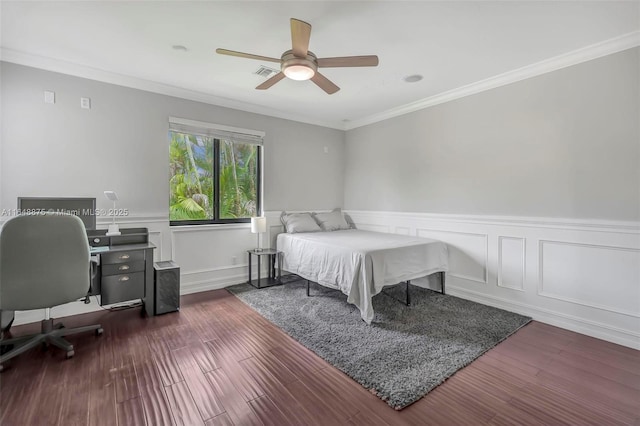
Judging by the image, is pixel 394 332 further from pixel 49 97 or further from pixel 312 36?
pixel 49 97

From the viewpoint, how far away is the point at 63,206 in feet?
9.34

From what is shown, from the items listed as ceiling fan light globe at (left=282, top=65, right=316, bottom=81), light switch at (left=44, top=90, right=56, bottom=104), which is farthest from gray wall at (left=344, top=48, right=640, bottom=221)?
light switch at (left=44, top=90, right=56, bottom=104)

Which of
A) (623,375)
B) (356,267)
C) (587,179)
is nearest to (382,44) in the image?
(356,267)

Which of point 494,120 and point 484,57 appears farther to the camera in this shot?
point 494,120

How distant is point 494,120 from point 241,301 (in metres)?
3.68

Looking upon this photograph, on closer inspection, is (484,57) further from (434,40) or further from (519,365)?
(519,365)

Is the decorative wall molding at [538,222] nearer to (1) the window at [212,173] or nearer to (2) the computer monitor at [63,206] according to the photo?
(1) the window at [212,173]

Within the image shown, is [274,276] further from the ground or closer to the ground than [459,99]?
closer to the ground

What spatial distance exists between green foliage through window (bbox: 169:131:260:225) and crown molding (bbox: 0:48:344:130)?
50 centimetres

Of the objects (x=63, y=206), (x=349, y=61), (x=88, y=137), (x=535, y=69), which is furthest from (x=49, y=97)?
(x=535, y=69)

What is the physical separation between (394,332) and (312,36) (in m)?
2.72

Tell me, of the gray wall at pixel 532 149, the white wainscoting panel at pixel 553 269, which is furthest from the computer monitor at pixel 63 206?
the white wainscoting panel at pixel 553 269

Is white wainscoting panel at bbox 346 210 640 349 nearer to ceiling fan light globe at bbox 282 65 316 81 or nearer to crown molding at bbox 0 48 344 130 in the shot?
ceiling fan light globe at bbox 282 65 316 81

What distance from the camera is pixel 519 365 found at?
2.19 meters
